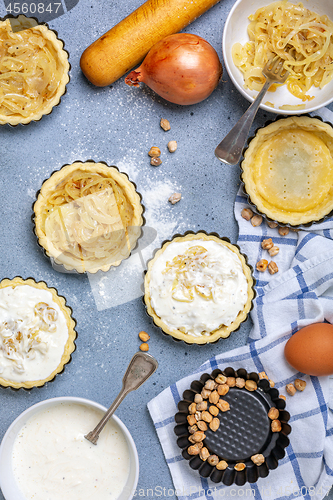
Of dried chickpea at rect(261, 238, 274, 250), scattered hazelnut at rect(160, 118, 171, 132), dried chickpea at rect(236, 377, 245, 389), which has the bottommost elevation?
dried chickpea at rect(236, 377, 245, 389)

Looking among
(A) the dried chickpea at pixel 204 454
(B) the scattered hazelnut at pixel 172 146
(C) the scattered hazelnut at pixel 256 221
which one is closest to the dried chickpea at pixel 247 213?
(C) the scattered hazelnut at pixel 256 221

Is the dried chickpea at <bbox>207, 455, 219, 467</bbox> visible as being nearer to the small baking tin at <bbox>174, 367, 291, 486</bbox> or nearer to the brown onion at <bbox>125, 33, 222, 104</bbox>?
the small baking tin at <bbox>174, 367, 291, 486</bbox>

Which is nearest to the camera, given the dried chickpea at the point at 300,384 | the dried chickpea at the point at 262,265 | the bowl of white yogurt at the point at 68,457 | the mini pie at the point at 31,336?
the mini pie at the point at 31,336

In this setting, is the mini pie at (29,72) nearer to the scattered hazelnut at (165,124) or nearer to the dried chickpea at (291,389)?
the scattered hazelnut at (165,124)

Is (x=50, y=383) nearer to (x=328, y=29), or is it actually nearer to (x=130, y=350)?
(x=130, y=350)

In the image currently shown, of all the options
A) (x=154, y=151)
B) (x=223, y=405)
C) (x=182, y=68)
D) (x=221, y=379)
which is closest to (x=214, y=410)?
(x=223, y=405)

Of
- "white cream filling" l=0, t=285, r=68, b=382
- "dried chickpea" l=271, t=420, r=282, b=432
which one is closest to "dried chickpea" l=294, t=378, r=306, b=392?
"dried chickpea" l=271, t=420, r=282, b=432

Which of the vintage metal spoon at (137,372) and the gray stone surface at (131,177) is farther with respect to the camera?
the gray stone surface at (131,177)
